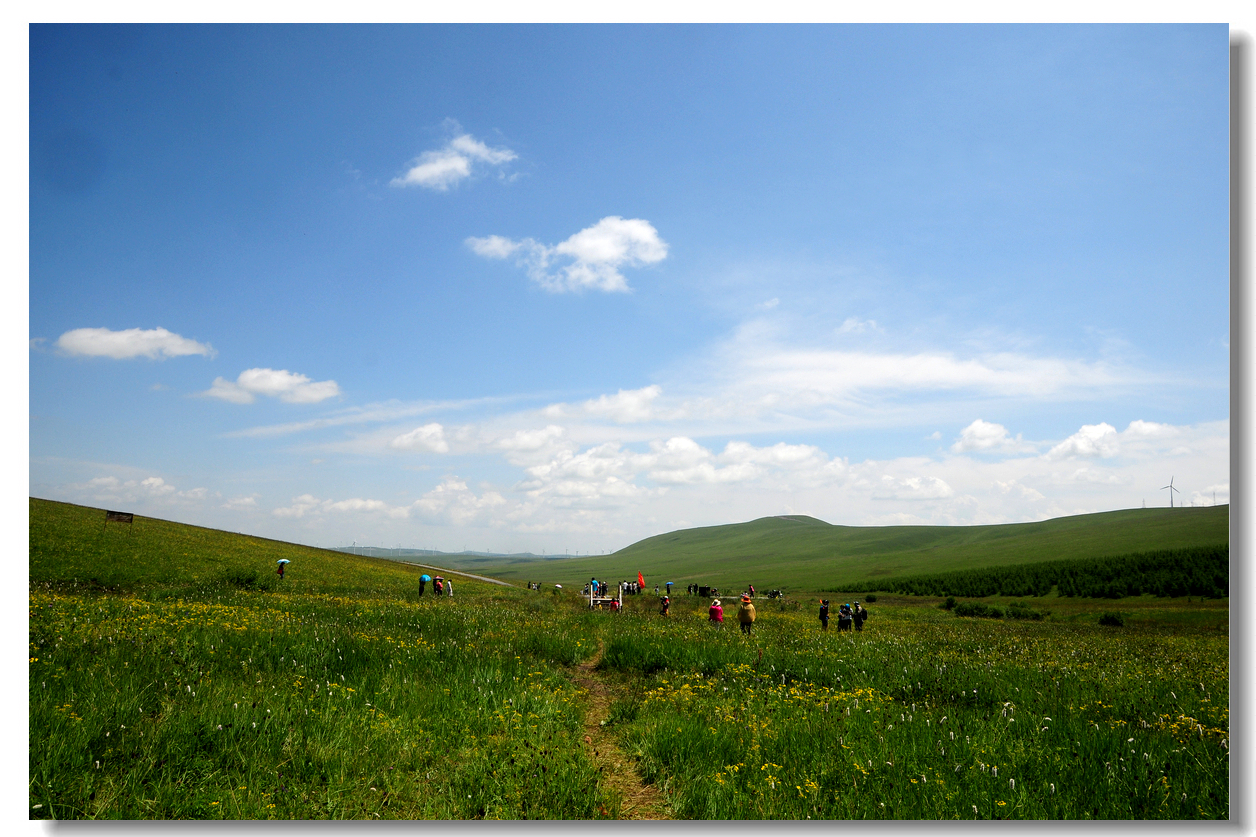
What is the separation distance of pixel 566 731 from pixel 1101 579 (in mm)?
93341

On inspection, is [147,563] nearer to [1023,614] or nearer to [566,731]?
[566,731]

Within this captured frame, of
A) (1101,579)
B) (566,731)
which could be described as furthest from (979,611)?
(566,731)

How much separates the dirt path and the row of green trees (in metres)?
70.8

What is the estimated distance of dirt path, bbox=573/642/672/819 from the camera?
18.0 ft

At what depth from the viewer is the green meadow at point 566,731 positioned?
5113 millimetres

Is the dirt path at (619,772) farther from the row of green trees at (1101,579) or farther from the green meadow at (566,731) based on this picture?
the row of green trees at (1101,579)

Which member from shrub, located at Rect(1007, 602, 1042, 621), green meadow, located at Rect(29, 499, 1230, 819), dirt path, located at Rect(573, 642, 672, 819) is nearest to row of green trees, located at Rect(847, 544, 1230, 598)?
shrub, located at Rect(1007, 602, 1042, 621)

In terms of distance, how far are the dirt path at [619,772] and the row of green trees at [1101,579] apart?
70.8 meters

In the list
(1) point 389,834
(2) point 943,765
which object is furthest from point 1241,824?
(1) point 389,834

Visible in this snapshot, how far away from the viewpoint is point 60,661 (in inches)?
293

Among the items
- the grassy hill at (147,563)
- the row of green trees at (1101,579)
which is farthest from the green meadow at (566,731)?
the row of green trees at (1101,579)

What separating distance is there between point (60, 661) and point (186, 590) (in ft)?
57.1

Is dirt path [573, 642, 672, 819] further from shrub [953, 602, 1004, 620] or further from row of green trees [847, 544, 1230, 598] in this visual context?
row of green trees [847, 544, 1230, 598]
